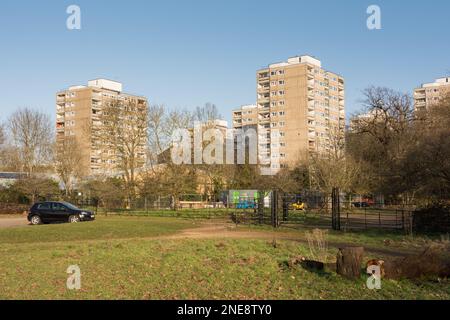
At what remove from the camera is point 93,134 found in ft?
164

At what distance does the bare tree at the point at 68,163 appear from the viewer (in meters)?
55.2

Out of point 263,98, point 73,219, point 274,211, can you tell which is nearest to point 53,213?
point 73,219

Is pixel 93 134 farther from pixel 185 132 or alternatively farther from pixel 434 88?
pixel 434 88

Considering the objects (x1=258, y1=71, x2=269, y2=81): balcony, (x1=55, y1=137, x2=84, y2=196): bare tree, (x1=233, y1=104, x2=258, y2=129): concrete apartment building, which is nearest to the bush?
(x1=55, y1=137, x2=84, y2=196): bare tree

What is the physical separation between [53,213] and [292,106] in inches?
2862

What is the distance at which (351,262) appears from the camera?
9617 mm

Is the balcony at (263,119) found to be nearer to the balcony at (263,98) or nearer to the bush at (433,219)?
the balcony at (263,98)

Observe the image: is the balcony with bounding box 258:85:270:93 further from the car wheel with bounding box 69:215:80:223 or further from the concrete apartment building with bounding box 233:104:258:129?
the car wheel with bounding box 69:215:80:223

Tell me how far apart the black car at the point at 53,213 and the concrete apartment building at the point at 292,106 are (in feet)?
214

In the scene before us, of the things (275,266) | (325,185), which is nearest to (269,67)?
(325,185)

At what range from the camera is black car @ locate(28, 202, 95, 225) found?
103 feet

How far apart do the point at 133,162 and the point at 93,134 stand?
522 cm
